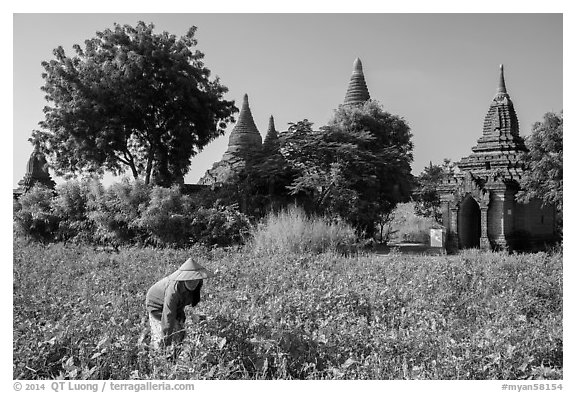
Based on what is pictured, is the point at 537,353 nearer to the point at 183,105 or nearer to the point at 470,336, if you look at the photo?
the point at 470,336

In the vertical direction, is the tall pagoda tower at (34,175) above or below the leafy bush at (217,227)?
above

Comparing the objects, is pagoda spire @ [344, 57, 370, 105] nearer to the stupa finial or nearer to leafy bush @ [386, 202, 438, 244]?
leafy bush @ [386, 202, 438, 244]

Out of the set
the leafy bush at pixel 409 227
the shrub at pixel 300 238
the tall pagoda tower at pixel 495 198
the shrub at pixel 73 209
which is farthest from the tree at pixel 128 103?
the leafy bush at pixel 409 227

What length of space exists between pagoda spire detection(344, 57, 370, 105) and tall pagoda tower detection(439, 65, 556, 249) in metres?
6.71

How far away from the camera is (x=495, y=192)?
56.9 feet

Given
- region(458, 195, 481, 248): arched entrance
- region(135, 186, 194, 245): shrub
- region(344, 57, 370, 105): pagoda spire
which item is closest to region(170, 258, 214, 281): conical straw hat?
region(135, 186, 194, 245): shrub

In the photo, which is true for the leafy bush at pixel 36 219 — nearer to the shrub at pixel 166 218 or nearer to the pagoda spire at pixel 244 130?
the shrub at pixel 166 218

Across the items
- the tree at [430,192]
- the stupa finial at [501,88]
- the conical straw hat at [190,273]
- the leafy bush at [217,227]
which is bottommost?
the conical straw hat at [190,273]

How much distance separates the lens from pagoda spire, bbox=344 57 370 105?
24.8 meters

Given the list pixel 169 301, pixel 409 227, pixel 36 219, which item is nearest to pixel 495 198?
pixel 409 227

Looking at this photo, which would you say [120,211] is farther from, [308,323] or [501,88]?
[501,88]

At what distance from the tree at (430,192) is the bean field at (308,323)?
15.5 meters

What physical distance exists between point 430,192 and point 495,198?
25.2 ft

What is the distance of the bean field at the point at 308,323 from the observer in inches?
175
